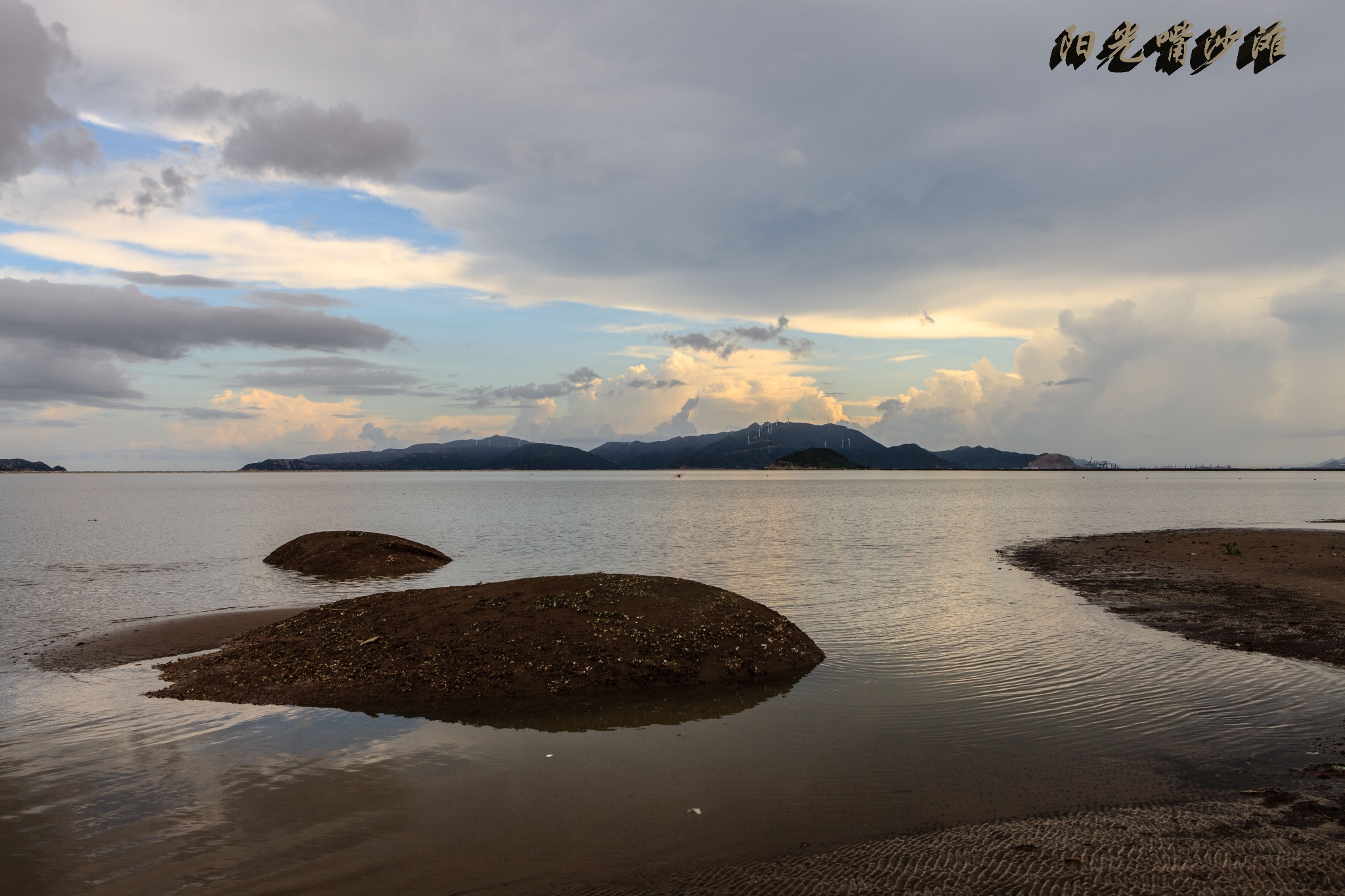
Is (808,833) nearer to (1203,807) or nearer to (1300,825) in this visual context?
(1203,807)

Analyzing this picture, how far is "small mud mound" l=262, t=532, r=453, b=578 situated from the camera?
33.3m

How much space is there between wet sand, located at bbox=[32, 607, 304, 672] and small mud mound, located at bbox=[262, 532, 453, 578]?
8.76 metres

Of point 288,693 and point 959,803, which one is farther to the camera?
point 288,693

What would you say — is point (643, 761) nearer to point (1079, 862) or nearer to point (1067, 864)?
point (1067, 864)

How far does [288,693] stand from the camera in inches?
537

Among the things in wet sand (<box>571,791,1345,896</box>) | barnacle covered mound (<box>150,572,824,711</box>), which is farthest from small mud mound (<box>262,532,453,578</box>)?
wet sand (<box>571,791,1345,896</box>)

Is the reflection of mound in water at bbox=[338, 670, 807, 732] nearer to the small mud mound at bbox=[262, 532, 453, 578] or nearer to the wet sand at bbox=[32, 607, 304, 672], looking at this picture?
the wet sand at bbox=[32, 607, 304, 672]

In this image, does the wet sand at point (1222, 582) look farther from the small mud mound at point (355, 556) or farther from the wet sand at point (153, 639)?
the small mud mound at point (355, 556)

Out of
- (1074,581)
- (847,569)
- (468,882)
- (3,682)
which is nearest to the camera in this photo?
(468,882)

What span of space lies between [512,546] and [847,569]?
2217 centimetres

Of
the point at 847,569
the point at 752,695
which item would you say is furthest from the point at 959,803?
the point at 847,569

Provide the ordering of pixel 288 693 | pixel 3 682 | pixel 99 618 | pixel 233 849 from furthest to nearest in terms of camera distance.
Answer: pixel 99 618 < pixel 3 682 < pixel 288 693 < pixel 233 849

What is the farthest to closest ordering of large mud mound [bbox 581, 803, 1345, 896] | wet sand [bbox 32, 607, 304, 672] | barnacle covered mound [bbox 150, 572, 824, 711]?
wet sand [bbox 32, 607, 304, 672] → barnacle covered mound [bbox 150, 572, 824, 711] → large mud mound [bbox 581, 803, 1345, 896]

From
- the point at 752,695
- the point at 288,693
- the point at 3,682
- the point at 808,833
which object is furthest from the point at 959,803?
the point at 3,682
